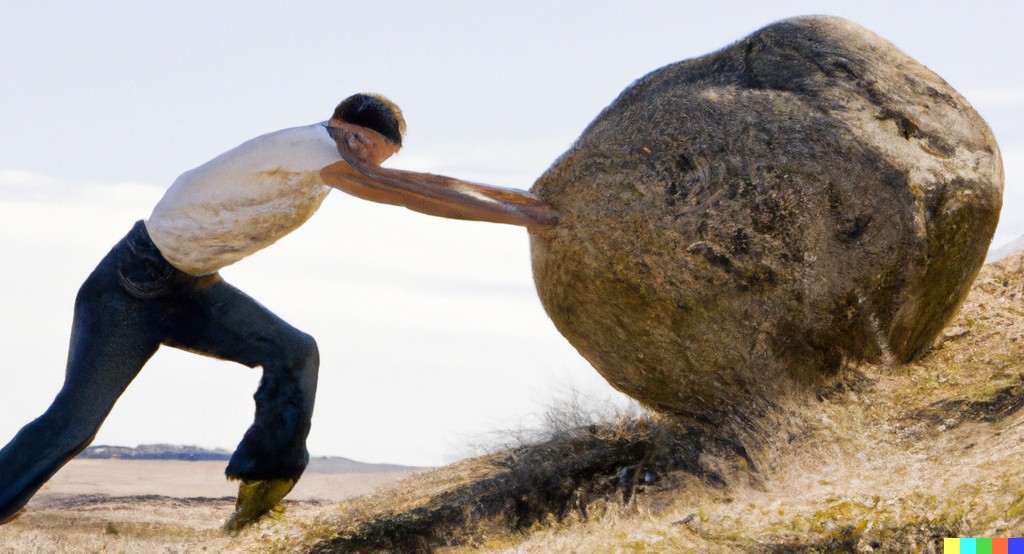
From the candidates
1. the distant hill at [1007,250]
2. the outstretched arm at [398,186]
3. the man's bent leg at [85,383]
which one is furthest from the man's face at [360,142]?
the distant hill at [1007,250]

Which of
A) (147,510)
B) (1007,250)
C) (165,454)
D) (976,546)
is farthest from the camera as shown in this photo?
(165,454)

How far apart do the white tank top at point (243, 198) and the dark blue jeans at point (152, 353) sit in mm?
176

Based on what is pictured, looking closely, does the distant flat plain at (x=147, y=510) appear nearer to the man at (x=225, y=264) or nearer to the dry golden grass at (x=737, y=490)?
the dry golden grass at (x=737, y=490)

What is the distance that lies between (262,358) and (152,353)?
1.85 feet

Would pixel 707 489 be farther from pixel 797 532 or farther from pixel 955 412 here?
pixel 955 412

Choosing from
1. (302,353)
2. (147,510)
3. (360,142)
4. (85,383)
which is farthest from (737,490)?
(147,510)

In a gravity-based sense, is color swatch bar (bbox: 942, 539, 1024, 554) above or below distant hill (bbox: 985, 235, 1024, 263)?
below

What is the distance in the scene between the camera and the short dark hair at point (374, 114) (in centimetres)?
563

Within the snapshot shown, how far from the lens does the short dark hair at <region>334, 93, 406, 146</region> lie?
563 cm

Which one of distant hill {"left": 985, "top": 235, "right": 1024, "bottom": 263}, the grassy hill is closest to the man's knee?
the grassy hill

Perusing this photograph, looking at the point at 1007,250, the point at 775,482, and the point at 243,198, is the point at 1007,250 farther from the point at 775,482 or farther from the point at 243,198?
the point at 243,198

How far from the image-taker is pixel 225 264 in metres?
5.76

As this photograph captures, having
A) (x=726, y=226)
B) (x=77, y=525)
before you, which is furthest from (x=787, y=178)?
(x=77, y=525)

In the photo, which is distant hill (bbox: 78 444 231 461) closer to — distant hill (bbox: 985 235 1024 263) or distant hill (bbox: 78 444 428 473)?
distant hill (bbox: 78 444 428 473)
